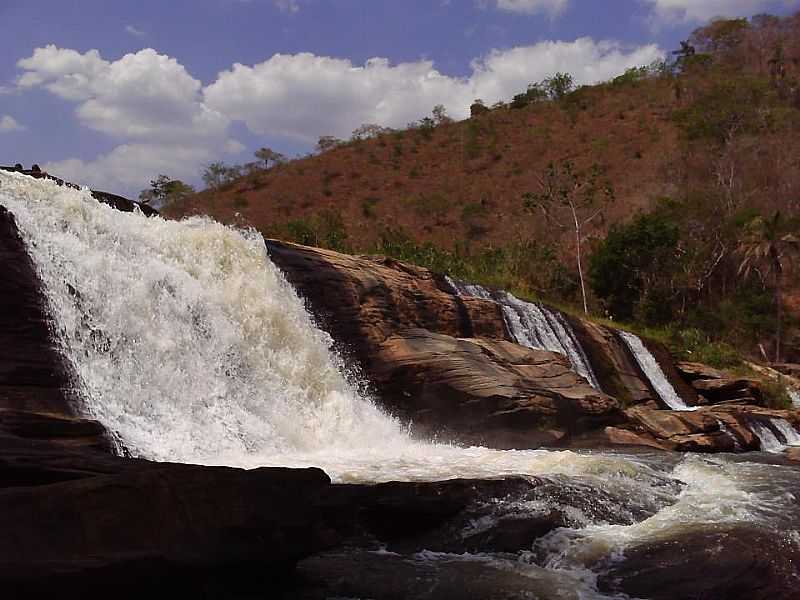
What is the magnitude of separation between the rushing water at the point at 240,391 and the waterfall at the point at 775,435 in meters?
4.67

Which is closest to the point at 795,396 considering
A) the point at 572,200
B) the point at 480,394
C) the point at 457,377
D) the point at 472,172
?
the point at 480,394

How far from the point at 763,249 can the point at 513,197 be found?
2722 centimetres

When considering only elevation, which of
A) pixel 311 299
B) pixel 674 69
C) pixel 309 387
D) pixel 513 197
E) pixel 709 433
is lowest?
pixel 709 433

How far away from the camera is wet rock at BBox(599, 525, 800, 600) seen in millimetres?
7750

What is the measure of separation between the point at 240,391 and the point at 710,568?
8.65 meters

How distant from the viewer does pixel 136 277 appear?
13.8 metres

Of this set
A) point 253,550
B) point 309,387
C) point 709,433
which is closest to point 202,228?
point 309,387

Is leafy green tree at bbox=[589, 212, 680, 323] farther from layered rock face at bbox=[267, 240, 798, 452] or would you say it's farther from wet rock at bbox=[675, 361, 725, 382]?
layered rock face at bbox=[267, 240, 798, 452]

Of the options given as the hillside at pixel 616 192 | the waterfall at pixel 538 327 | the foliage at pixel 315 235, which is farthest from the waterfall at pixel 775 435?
the foliage at pixel 315 235

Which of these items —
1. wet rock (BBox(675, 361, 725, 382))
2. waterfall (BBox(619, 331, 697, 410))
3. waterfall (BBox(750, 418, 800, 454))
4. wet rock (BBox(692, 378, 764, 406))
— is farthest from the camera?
wet rock (BBox(675, 361, 725, 382))

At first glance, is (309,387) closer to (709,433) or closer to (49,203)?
(49,203)

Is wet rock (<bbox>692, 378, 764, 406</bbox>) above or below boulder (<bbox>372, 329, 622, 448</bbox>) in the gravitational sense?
below

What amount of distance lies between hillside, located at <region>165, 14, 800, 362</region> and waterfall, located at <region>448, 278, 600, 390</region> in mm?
6439

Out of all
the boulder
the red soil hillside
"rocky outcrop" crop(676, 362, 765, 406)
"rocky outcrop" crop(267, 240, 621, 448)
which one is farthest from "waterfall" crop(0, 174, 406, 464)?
the red soil hillside
